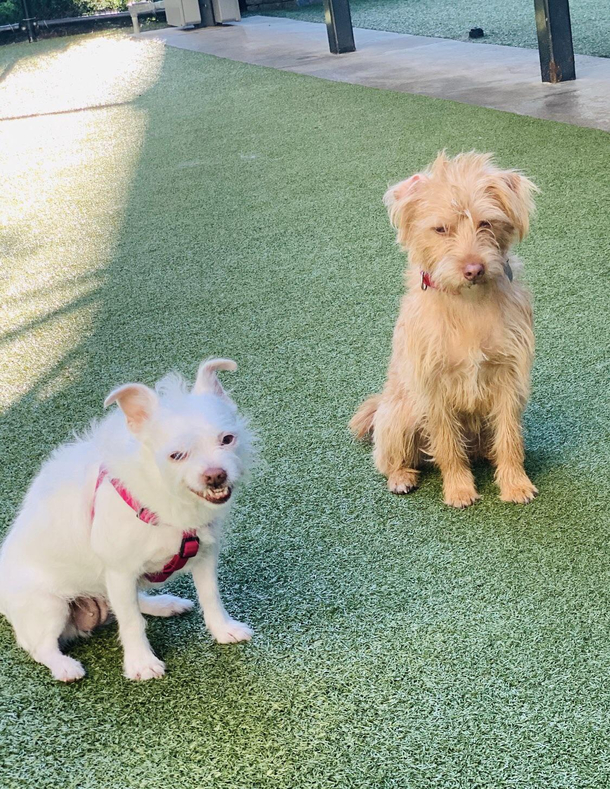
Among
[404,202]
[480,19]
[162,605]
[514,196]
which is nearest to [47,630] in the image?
[162,605]

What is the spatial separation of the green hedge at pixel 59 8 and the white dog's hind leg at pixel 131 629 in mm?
16744

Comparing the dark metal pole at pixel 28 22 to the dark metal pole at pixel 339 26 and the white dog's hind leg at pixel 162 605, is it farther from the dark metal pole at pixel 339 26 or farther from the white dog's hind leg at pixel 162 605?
the white dog's hind leg at pixel 162 605

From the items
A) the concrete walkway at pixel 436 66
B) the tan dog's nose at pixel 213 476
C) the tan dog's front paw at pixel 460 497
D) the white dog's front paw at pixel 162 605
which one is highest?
the tan dog's nose at pixel 213 476

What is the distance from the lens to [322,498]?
110 inches

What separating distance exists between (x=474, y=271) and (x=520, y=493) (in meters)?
0.67

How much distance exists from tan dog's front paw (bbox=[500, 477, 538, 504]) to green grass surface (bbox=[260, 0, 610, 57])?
20.5ft

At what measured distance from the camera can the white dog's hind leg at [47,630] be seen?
7.01 ft

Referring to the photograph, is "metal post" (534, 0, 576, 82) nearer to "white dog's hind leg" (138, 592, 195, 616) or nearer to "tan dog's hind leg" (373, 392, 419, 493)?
"tan dog's hind leg" (373, 392, 419, 493)

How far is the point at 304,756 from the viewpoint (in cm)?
186

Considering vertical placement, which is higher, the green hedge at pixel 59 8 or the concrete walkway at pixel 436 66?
the green hedge at pixel 59 8

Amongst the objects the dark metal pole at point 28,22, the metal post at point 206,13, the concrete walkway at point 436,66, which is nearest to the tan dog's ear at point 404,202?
the concrete walkway at point 436,66

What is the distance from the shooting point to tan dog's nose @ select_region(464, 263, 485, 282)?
2393 millimetres

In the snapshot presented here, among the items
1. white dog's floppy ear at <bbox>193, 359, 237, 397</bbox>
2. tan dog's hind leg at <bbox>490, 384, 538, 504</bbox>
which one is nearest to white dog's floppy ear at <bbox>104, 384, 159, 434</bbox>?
white dog's floppy ear at <bbox>193, 359, 237, 397</bbox>

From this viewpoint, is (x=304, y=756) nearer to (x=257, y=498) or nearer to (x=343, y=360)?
(x=257, y=498)
